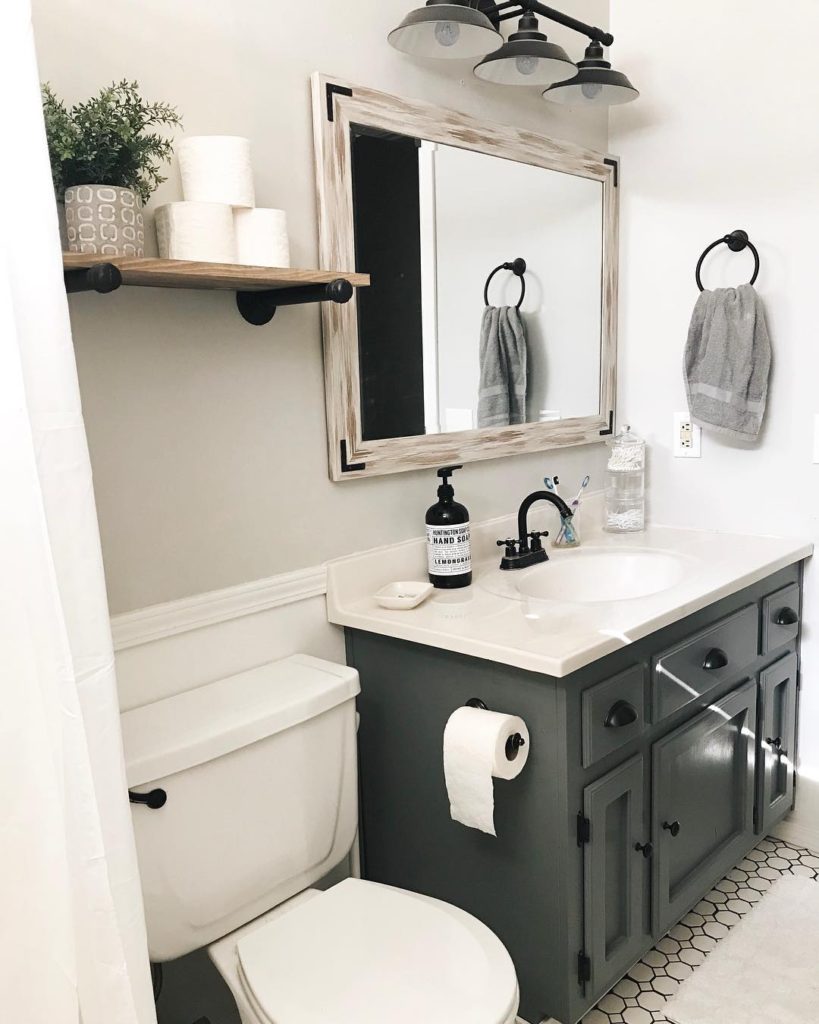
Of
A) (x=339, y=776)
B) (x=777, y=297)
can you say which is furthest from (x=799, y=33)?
(x=339, y=776)

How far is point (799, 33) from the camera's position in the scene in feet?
6.94

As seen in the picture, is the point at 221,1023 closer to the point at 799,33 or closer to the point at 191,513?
the point at 191,513

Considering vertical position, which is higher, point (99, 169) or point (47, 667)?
point (99, 169)

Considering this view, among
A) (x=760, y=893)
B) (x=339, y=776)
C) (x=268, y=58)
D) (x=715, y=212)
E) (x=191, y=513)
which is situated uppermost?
(x=268, y=58)

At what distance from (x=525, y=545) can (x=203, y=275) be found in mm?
1063

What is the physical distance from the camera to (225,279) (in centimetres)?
142

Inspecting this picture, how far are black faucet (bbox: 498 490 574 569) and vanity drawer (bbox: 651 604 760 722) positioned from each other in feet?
1.36

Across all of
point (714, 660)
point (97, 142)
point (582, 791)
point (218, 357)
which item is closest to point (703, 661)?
point (714, 660)

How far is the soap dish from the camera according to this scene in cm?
183

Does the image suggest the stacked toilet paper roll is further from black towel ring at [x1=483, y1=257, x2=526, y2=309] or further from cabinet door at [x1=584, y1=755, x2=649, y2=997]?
cabinet door at [x1=584, y1=755, x2=649, y2=997]

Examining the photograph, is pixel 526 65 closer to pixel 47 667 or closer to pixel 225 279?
pixel 225 279

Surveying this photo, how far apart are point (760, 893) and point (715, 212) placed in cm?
169

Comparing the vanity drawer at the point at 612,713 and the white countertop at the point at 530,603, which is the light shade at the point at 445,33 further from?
the vanity drawer at the point at 612,713

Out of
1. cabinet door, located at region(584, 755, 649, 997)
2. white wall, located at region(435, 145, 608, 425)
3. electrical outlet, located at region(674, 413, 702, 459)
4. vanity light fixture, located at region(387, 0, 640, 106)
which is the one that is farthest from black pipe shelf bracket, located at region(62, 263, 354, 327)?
electrical outlet, located at region(674, 413, 702, 459)
